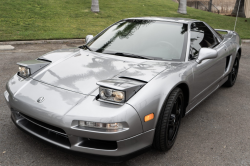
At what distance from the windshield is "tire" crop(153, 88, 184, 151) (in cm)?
59

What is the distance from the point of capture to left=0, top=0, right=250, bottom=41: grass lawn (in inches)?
356

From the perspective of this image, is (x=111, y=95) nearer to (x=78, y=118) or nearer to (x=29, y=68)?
(x=78, y=118)

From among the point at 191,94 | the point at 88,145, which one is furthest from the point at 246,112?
the point at 88,145

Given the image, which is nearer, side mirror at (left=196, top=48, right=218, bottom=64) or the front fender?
the front fender

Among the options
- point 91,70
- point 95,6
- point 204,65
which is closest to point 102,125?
point 91,70

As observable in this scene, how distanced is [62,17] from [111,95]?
10.2m

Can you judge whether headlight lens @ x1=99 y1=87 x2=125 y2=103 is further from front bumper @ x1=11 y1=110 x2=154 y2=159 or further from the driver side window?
the driver side window

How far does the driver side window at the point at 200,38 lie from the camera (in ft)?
11.0

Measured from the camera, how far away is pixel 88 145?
219 centimetres

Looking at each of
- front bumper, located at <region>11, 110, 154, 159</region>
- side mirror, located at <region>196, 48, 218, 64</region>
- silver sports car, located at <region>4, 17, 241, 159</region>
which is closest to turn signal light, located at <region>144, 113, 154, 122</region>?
silver sports car, located at <region>4, 17, 241, 159</region>

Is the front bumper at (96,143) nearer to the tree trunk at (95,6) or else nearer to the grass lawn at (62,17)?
the grass lawn at (62,17)

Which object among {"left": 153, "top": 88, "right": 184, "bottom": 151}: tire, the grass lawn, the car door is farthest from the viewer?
the grass lawn

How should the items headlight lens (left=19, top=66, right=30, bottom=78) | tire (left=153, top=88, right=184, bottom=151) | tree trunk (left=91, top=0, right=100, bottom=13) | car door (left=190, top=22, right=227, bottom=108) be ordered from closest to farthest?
tire (left=153, top=88, right=184, bottom=151)
headlight lens (left=19, top=66, right=30, bottom=78)
car door (left=190, top=22, right=227, bottom=108)
tree trunk (left=91, top=0, right=100, bottom=13)

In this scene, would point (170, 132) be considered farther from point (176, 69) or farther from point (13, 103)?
point (13, 103)
